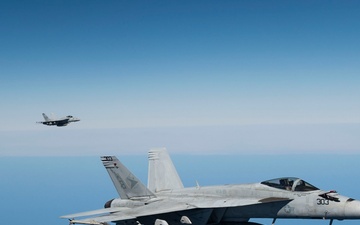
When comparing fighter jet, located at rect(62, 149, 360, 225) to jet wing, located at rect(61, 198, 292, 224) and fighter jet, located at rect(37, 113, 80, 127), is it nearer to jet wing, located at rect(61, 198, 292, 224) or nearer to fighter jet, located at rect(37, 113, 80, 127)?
jet wing, located at rect(61, 198, 292, 224)

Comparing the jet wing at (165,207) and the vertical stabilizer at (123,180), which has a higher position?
the vertical stabilizer at (123,180)

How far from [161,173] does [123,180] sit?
3321 millimetres

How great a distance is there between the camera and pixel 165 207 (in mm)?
22641

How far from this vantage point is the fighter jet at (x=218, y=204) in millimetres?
19609

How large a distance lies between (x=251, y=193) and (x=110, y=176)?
331 inches

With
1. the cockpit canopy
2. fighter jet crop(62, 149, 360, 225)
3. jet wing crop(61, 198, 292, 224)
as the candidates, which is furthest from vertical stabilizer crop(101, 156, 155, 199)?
the cockpit canopy

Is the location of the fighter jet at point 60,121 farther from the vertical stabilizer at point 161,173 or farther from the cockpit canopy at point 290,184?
the cockpit canopy at point 290,184

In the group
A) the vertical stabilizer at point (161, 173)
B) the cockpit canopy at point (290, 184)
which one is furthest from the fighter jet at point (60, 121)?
the cockpit canopy at point (290, 184)

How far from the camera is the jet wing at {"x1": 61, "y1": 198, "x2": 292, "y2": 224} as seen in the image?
20.8 metres

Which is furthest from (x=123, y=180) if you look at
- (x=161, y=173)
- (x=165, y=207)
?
(x=165, y=207)

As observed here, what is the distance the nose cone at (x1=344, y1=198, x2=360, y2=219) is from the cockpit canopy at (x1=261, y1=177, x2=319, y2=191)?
177 cm

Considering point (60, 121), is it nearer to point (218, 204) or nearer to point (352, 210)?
point (218, 204)

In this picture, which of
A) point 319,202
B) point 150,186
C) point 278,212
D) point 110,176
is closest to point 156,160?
point 150,186

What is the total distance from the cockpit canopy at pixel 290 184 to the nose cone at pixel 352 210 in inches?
69.8
